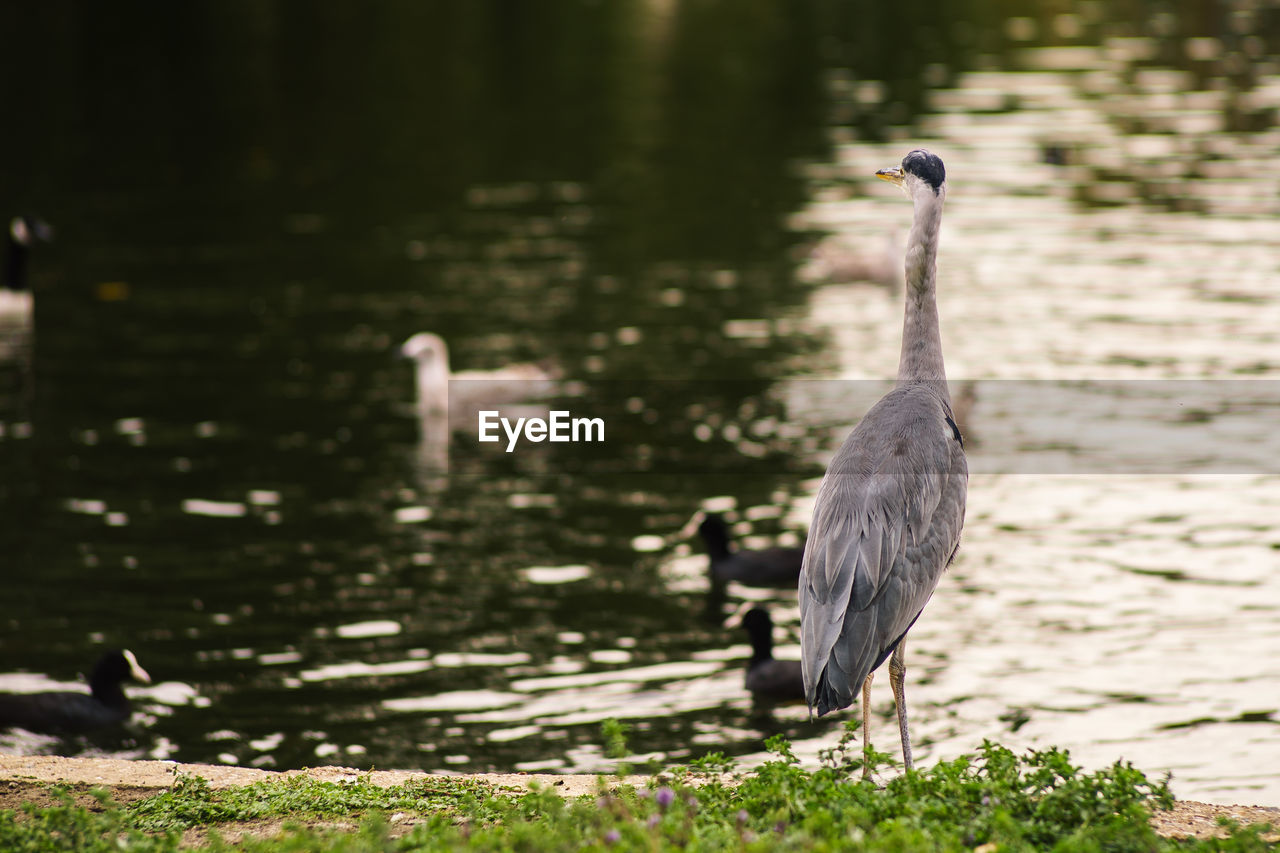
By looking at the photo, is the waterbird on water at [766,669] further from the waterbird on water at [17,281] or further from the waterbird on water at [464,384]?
the waterbird on water at [17,281]

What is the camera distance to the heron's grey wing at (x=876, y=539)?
710 cm

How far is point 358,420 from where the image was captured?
1694 centimetres

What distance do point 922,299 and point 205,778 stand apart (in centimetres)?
437

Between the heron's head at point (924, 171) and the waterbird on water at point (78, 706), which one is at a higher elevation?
the heron's head at point (924, 171)

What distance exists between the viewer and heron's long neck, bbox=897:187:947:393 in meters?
8.06

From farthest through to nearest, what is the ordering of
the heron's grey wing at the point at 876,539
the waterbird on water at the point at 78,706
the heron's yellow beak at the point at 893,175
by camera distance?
1. the waterbird on water at the point at 78,706
2. the heron's yellow beak at the point at 893,175
3. the heron's grey wing at the point at 876,539

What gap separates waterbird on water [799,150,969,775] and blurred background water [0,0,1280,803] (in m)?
2.57

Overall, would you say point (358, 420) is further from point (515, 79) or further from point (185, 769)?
point (515, 79)

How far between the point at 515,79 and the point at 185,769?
34556 millimetres
